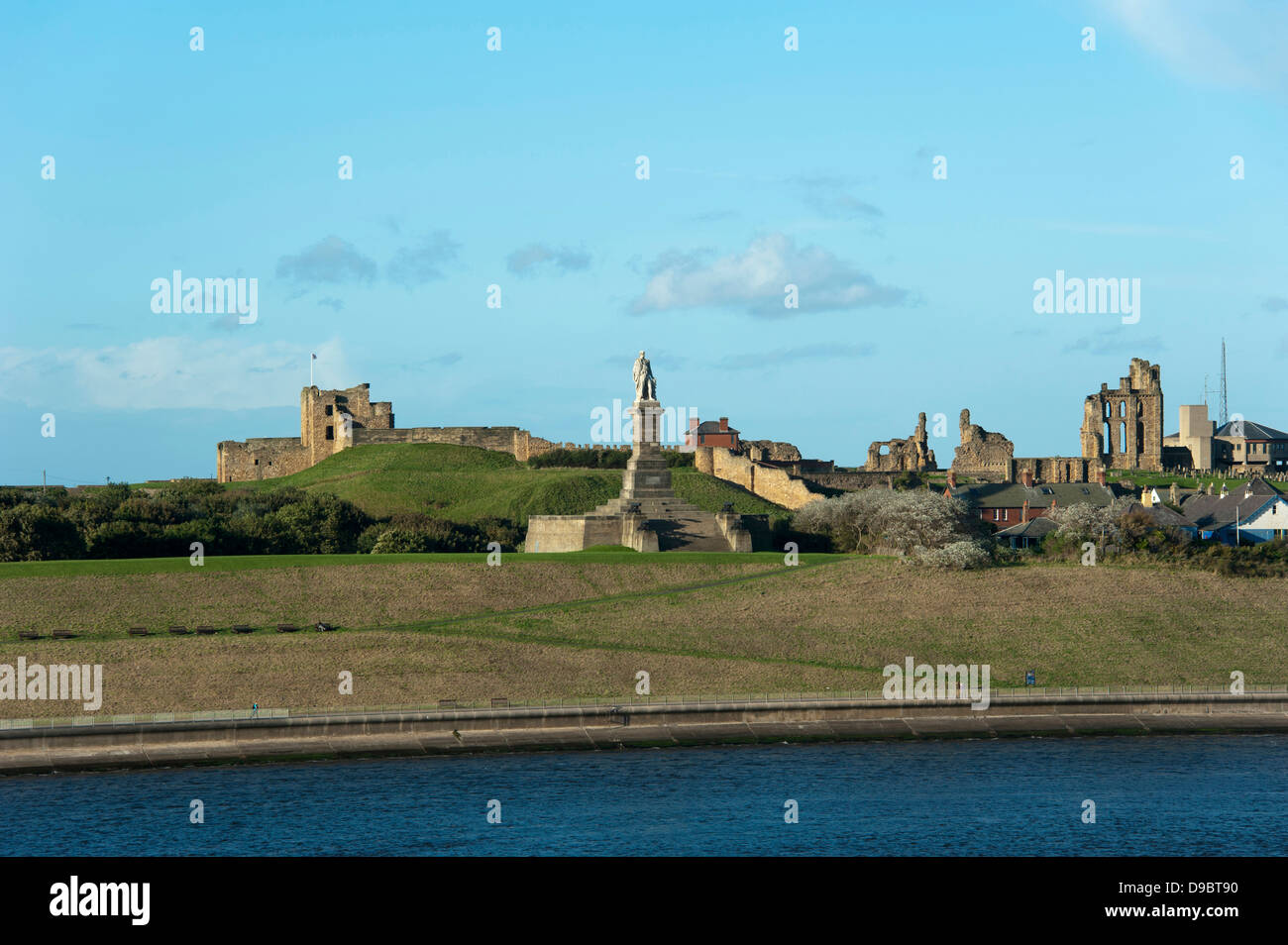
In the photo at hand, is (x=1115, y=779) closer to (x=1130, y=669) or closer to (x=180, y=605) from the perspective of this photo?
(x=1130, y=669)

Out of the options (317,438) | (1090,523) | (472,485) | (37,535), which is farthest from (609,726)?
(317,438)

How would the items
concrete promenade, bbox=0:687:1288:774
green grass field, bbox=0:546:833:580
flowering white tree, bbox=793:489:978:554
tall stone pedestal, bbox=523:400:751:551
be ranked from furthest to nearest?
tall stone pedestal, bbox=523:400:751:551 → flowering white tree, bbox=793:489:978:554 → green grass field, bbox=0:546:833:580 → concrete promenade, bbox=0:687:1288:774

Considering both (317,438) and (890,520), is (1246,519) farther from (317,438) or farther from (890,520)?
(317,438)

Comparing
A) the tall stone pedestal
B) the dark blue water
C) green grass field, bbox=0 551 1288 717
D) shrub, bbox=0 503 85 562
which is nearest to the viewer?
the dark blue water

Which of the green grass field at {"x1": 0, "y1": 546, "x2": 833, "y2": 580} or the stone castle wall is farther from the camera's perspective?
the stone castle wall

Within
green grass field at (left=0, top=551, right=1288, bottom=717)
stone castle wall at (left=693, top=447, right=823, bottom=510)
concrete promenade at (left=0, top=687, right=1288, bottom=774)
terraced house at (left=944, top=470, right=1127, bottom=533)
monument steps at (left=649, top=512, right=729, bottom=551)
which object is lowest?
A: concrete promenade at (left=0, top=687, right=1288, bottom=774)

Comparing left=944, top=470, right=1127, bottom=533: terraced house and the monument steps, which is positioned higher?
left=944, top=470, right=1127, bottom=533: terraced house

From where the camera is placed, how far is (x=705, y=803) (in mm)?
36875

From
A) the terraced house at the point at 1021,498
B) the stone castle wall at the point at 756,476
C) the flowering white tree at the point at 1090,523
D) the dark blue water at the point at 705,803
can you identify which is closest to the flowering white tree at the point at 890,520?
the flowering white tree at the point at 1090,523

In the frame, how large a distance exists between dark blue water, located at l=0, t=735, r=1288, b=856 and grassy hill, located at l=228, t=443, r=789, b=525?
3781 centimetres

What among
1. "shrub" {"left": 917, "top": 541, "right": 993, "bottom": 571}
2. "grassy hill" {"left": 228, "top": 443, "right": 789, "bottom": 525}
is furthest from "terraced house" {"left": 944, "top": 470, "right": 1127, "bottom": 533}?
"shrub" {"left": 917, "top": 541, "right": 993, "bottom": 571}

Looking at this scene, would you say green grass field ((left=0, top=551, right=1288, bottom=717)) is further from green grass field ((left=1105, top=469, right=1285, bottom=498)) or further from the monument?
green grass field ((left=1105, top=469, right=1285, bottom=498))

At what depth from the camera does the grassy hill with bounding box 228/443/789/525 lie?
270 feet
